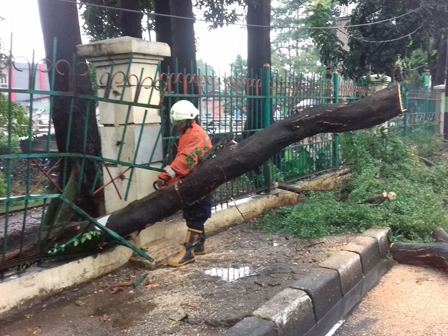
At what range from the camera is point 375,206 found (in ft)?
17.2

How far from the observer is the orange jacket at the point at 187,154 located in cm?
387

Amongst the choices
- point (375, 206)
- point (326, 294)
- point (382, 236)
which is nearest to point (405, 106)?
point (375, 206)

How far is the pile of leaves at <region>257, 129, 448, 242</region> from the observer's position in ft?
→ 15.4

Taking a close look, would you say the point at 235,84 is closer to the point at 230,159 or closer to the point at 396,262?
the point at 230,159

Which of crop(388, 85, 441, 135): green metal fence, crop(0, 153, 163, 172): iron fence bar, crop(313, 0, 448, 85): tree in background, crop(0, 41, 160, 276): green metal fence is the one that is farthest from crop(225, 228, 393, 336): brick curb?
crop(313, 0, 448, 85): tree in background

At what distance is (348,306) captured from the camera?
3.60 metres

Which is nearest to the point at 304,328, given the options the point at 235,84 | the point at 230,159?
the point at 230,159

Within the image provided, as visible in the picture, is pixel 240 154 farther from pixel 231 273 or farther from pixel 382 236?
pixel 382 236

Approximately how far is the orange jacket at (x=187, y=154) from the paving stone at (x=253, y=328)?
1555mm

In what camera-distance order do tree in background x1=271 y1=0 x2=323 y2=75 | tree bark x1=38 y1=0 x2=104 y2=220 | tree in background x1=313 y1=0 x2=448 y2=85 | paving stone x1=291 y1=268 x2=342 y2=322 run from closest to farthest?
paving stone x1=291 y1=268 x2=342 y2=322 → tree bark x1=38 y1=0 x2=104 y2=220 → tree in background x1=313 y1=0 x2=448 y2=85 → tree in background x1=271 y1=0 x2=323 y2=75

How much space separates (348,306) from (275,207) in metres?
2.61

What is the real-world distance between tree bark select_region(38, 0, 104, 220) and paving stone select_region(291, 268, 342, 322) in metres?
2.09

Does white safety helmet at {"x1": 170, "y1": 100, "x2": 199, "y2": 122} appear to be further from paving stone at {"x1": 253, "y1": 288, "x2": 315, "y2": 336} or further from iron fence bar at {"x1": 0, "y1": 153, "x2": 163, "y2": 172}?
paving stone at {"x1": 253, "y1": 288, "x2": 315, "y2": 336}

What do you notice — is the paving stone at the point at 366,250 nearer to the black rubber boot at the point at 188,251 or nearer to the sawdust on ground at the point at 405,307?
the sawdust on ground at the point at 405,307
